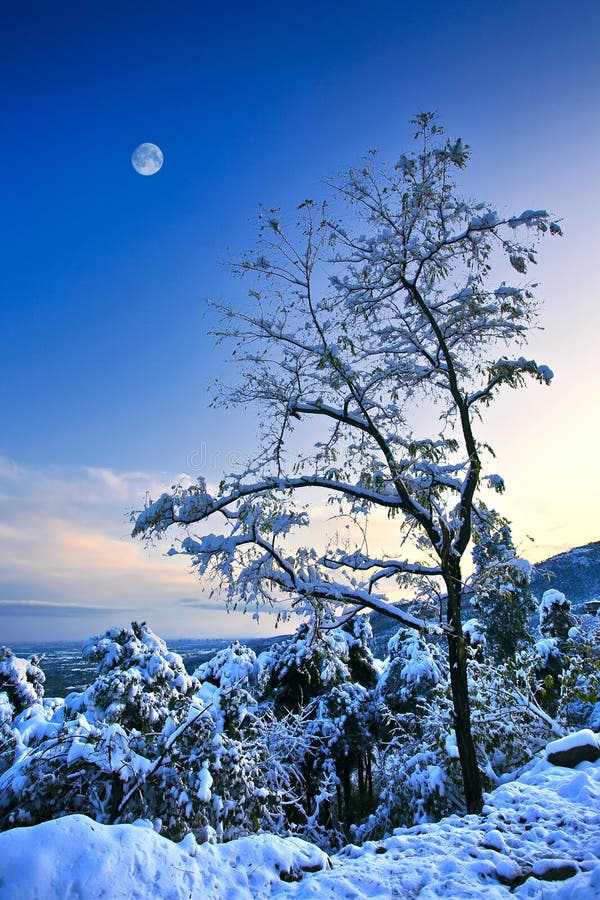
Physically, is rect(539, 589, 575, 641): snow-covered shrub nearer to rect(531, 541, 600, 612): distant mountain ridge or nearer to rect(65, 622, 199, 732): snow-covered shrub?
rect(65, 622, 199, 732): snow-covered shrub

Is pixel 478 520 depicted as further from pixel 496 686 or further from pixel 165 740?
pixel 165 740

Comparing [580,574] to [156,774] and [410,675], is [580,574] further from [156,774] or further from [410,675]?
[156,774]

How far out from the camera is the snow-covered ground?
296 cm

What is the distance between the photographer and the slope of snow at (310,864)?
116 inches

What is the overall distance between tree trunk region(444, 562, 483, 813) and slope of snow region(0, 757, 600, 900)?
231 cm

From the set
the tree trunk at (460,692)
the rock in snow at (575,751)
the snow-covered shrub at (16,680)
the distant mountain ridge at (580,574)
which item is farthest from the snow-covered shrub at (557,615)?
the distant mountain ridge at (580,574)

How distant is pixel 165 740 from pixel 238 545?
9.38 ft

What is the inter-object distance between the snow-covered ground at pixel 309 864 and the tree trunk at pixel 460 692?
7.57 feet

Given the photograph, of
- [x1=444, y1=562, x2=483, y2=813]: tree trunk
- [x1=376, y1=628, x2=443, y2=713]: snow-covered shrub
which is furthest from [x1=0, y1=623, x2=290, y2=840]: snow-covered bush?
[x1=376, y1=628, x2=443, y2=713]: snow-covered shrub

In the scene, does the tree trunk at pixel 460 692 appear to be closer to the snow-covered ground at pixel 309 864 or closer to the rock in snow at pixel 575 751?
the rock in snow at pixel 575 751

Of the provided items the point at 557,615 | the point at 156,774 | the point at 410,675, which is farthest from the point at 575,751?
the point at 557,615

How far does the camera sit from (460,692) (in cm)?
758

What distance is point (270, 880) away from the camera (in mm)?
3602

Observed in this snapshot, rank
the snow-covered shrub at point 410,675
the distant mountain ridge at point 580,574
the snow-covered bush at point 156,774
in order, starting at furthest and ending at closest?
the distant mountain ridge at point 580,574 < the snow-covered shrub at point 410,675 < the snow-covered bush at point 156,774
